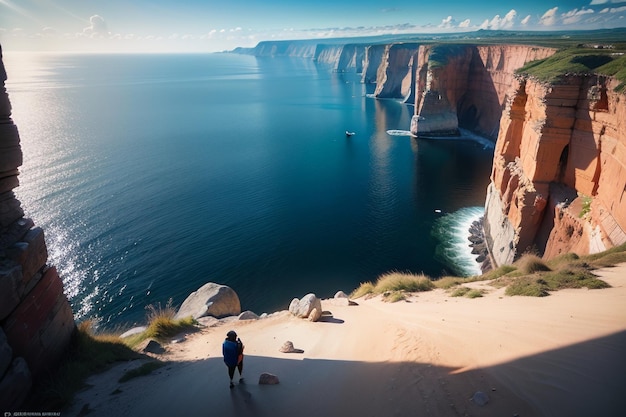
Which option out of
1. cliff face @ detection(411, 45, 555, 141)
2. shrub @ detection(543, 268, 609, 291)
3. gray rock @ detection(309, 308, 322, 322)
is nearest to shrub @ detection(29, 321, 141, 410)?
gray rock @ detection(309, 308, 322, 322)

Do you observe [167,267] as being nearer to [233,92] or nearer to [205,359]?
[205,359]

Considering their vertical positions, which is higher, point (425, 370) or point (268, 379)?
point (425, 370)

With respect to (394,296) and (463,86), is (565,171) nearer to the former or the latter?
(394,296)

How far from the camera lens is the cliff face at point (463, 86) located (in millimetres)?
76625

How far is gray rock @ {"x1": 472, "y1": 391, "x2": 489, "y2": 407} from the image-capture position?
264 inches

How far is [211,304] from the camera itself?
56.8ft

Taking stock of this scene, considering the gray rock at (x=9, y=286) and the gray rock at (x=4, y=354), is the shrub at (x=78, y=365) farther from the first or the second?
the gray rock at (x=9, y=286)

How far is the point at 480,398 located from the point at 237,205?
120ft

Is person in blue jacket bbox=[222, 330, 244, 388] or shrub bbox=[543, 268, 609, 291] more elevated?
person in blue jacket bbox=[222, 330, 244, 388]

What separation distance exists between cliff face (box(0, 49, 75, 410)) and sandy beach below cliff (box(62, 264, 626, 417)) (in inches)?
53.4

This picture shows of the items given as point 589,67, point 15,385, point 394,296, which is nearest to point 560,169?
point 589,67

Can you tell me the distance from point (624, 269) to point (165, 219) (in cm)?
3605

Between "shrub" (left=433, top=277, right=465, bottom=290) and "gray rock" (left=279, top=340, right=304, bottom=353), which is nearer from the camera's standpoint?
"gray rock" (left=279, top=340, right=304, bottom=353)

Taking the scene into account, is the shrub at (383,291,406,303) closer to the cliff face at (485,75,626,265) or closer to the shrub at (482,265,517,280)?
the shrub at (482,265,517,280)
